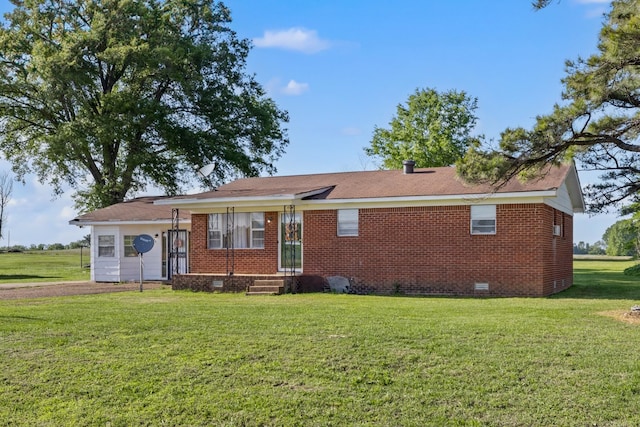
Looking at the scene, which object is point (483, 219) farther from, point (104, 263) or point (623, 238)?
point (623, 238)

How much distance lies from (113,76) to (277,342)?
27.4m

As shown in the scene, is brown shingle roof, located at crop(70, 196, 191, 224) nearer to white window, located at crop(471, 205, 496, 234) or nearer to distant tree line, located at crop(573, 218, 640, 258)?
white window, located at crop(471, 205, 496, 234)

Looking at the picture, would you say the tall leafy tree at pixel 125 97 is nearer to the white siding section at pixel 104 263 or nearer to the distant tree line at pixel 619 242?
the white siding section at pixel 104 263

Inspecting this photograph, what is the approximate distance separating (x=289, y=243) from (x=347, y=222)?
1946 mm

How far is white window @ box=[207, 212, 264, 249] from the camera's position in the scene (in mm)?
20406

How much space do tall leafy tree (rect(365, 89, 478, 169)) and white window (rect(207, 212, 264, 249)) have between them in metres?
26.4

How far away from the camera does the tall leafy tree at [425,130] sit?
150ft

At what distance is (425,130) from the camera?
48.9 metres

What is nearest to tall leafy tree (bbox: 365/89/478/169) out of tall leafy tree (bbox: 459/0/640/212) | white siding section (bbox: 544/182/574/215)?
white siding section (bbox: 544/182/574/215)

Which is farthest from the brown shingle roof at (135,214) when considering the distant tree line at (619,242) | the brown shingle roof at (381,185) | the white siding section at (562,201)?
the distant tree line at (619,242)

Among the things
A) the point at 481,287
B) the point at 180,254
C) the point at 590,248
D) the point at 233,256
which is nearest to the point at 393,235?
the point at 481,287

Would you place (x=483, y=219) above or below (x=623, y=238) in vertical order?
above

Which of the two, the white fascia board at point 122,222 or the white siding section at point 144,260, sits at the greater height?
the white fascia board at point 122,222

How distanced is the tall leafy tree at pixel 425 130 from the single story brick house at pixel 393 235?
23.8 metres
